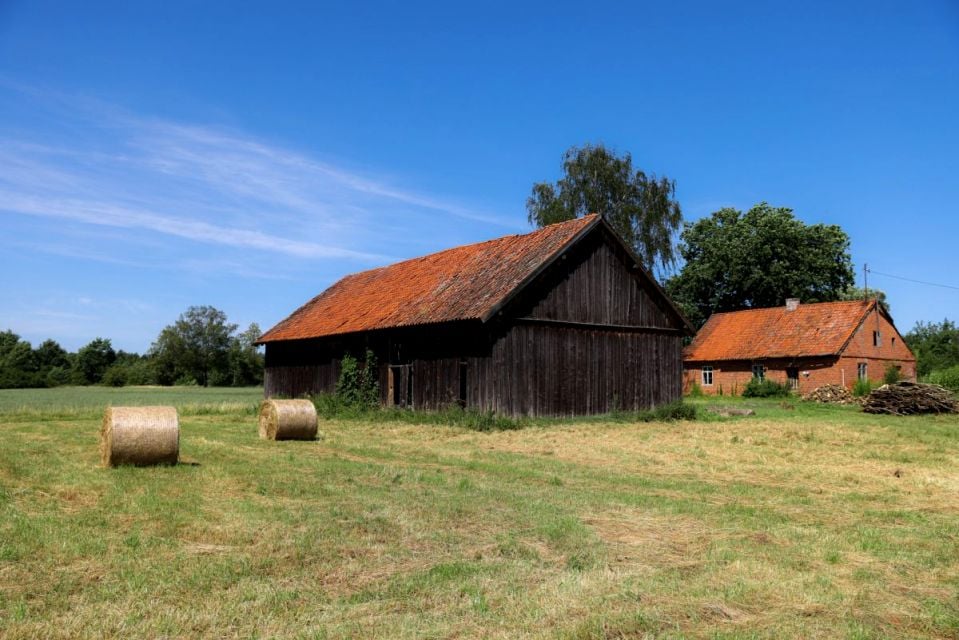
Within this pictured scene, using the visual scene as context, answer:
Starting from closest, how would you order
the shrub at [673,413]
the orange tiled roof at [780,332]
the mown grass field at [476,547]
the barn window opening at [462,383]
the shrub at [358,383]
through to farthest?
the mown grass field at [476,547] < the barn window opening at [462,383] < the shrub at [673,413] < the shrub at [358,383] < the orange tiled roof at [780,332]

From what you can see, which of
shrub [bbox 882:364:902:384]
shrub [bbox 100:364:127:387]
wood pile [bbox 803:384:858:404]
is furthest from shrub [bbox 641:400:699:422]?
shrub [bbox 100:364:127:387]

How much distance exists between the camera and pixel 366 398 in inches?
1099

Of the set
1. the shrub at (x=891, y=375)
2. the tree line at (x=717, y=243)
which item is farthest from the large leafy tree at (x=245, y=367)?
the shrub at (x=891, y=375)

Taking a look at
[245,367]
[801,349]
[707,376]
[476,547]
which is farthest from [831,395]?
[245,367]

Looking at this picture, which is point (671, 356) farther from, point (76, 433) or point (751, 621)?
point (751, 621)

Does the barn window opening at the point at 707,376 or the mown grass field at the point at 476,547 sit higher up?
the barn window opening at the point at 707,376

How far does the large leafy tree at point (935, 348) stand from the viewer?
48.6 meters

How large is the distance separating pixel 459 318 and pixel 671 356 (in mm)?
9339

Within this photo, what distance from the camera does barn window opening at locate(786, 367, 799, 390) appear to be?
42.3m

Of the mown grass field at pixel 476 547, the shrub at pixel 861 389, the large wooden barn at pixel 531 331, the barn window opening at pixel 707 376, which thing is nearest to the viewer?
the mown grass field at pixel 476 547

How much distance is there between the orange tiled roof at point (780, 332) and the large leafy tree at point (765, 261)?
6303 mm

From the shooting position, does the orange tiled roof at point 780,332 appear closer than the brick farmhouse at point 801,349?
No

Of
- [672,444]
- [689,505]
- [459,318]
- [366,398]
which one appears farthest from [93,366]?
[689,505]

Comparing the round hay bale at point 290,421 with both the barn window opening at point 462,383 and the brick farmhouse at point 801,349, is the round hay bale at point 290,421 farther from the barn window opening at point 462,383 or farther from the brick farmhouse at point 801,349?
the brick farmhouse at point 801,349
